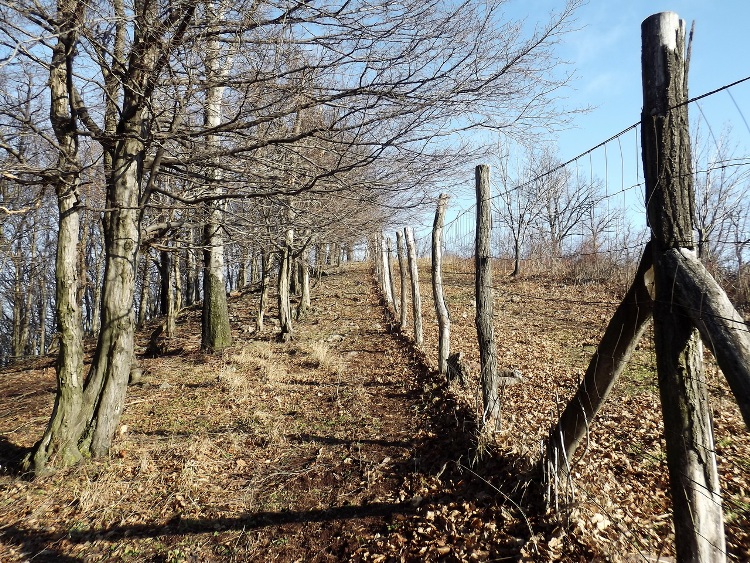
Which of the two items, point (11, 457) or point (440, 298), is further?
point (440, 298)

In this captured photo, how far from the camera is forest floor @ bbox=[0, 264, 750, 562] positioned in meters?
3.27

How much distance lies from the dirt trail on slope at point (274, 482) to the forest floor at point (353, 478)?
0.02 metres

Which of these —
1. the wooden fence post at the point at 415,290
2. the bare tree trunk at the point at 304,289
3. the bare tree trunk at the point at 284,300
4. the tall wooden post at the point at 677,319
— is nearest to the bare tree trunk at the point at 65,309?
the tall wooden post at the point at 677,319

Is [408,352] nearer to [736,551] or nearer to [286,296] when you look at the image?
[286,296]

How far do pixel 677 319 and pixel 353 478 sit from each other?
11.7 ft

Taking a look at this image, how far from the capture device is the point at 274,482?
15.2 feet

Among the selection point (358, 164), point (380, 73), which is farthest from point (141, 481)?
point (380, 73)

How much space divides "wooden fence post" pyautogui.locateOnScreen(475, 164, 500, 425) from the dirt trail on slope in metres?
0.50

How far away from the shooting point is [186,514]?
4148 mm

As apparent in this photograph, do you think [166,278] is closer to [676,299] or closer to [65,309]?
[65,309]

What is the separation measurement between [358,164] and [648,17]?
2899 millimetres

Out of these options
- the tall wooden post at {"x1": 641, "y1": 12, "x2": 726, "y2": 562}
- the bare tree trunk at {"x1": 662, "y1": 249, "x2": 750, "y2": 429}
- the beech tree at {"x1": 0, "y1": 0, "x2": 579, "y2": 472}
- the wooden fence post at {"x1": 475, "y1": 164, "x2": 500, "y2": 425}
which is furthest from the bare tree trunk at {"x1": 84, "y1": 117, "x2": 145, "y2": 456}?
the bare tree trunk at {"x1": 662, "y1": 249, "x2": 750, "y2": 429}

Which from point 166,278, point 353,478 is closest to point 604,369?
point 353,478

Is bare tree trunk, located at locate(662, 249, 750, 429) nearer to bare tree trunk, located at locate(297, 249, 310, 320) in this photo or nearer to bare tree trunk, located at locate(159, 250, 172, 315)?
bare tree trunk, located at locate(297, 249, 310, 320)
